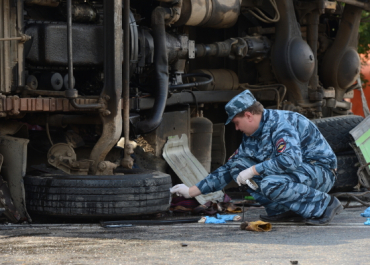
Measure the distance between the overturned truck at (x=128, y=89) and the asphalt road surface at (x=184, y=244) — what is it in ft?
1.15

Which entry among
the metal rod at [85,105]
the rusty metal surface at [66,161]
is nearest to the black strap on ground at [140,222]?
the rusty metal surface at [66,161]

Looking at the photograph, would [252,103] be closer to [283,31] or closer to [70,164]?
[70,164]

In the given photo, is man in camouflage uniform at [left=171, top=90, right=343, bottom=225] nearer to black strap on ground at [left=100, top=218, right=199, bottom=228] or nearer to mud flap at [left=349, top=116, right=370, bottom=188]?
black strap on ground at [left=100, top=218, right=199, bottom=228]

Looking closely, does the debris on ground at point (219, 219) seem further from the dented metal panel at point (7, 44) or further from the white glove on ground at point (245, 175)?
the dented metal panel at point (7, 44)

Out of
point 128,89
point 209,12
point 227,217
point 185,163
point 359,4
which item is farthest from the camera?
point 359,4

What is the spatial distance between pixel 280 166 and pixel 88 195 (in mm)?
1388

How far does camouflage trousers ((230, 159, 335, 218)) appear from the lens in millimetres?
4723

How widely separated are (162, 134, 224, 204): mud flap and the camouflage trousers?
105 cm

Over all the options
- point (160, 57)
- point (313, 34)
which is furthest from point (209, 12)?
point (313, 34)

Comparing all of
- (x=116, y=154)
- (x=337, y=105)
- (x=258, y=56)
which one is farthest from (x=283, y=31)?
(x=116, y=154)

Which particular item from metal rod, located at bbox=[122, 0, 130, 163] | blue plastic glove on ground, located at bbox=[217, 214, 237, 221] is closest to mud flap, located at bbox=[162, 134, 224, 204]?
blue plastic glove on ground, located at bbox=[217, 214, 237, 221]

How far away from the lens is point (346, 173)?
6699mm

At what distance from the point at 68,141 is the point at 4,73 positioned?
3.17 ft

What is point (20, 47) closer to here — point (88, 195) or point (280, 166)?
point (88, 195)
